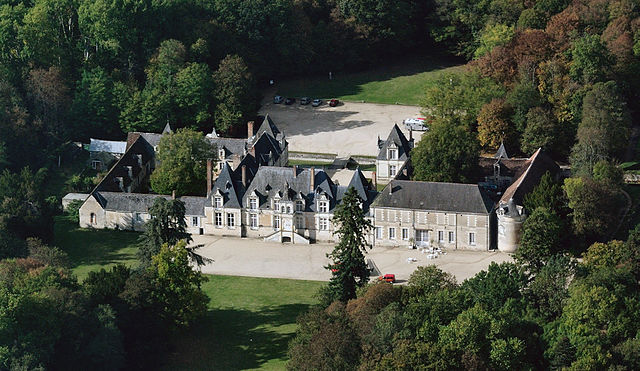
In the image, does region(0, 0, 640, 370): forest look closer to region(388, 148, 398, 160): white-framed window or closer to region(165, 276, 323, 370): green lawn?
region(165, 276, 323, 370): green lawn

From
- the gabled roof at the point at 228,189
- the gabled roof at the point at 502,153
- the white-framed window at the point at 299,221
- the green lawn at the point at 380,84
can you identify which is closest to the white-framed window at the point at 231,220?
the gabled roof at the point at 228,189

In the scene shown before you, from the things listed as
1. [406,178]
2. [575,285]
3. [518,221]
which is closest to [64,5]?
[406,178]

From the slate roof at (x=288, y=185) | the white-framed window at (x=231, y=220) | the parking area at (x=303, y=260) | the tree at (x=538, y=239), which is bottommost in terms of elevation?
the parking area at (x=303, y=260)

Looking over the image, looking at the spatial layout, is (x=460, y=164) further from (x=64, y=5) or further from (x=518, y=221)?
(x=64, y=5)

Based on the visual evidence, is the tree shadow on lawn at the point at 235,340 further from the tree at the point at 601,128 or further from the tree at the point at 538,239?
the tree at the point at 601,128

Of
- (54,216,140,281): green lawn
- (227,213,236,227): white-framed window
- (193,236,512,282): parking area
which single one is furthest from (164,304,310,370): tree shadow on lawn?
(227,213,236,227): white-framed window

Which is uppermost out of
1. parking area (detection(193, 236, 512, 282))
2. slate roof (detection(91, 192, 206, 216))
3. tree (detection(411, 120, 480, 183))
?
tree (detection(411, 120, 480, 183))
